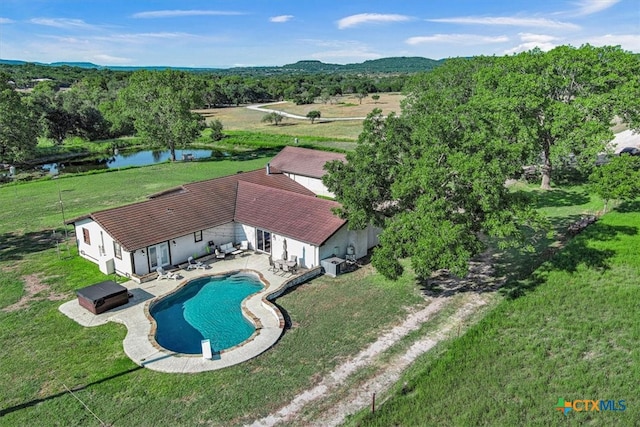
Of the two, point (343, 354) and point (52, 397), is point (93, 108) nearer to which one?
point (52, 397)

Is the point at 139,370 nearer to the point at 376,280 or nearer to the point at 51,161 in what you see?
the point at 376,280

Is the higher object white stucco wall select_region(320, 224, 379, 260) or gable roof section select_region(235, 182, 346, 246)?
gable roof section select_region(235, 182, 346, 246)

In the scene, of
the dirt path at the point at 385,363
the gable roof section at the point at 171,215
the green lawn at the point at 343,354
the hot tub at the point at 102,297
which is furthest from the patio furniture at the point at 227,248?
the dirt path at the point at 385,363

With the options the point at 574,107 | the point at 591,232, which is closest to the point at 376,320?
the point at 591,232

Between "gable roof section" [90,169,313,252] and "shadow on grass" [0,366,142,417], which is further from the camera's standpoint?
"gable roof section" [90,169,313,252]

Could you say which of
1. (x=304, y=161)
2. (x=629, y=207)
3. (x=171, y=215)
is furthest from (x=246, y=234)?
(x=629, y=207)

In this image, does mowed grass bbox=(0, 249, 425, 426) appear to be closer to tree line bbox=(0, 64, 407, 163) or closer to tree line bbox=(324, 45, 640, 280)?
tree line bbox=(324, 45, 640, 280)

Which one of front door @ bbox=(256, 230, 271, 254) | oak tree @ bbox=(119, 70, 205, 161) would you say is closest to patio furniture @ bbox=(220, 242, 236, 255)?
front door @ bbox=(256, 230, 271, 254)
